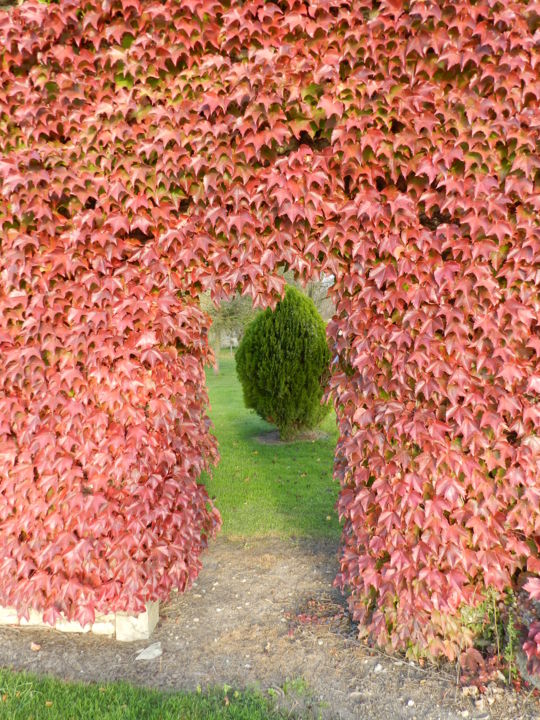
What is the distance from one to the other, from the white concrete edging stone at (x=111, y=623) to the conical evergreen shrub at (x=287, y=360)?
5203 millimetres

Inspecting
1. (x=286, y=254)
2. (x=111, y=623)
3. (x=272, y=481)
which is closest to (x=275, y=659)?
(x=111, y=623)

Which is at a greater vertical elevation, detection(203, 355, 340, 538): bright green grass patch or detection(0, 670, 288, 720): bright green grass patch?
detection(0, 670, 288, 720): bright green grass patch

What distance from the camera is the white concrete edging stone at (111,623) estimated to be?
3.36 m

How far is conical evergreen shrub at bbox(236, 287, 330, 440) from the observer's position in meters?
8.38

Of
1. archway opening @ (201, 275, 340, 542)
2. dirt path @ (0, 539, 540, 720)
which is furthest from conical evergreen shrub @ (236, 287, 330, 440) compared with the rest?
dirt path @ (0, 539, 540, 720)

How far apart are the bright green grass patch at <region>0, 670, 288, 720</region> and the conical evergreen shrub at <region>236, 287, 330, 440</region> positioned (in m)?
5.82

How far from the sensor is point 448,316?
271cm

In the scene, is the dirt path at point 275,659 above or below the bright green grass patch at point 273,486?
above

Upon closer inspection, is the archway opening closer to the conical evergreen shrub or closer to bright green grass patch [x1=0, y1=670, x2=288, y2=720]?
the conical evergreen shrub

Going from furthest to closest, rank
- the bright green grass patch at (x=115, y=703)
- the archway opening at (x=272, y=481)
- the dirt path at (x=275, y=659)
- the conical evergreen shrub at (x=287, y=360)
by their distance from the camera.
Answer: the conical evergreen shrub at (x=287, y=360) < the archway opening at (x=272, y=481) < the dirt path at (x=275, y=659) < the bright green grass patch at (x=115, y=703)

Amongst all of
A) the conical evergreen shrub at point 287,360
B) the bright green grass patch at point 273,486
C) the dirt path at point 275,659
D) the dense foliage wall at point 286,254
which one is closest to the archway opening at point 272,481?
the bright green grass patch at point 273,486

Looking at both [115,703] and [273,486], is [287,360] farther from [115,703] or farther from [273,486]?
[115,703]

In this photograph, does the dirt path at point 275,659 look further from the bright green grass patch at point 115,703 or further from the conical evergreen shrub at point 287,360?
the conical evergreen shrub at point 287,360

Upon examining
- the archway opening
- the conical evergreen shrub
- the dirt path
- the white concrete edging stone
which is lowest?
the archway opening
